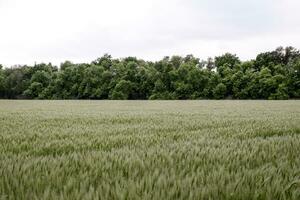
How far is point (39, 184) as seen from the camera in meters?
3.69

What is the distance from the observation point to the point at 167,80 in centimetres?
9825

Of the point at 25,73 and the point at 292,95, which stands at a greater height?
the point at 25,73

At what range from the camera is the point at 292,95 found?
83125mm

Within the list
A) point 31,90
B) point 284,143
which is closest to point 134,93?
point 31,90

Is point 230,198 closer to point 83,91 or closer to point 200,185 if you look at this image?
point 200,185

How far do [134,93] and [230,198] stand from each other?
312ft

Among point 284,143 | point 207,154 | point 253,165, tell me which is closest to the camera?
point 253,165

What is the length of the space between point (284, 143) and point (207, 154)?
8.22 ft

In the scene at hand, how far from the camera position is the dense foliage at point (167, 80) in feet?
284

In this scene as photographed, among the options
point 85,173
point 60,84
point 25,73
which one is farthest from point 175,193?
point 25,73

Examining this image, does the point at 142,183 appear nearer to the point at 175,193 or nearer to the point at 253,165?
the point at 175,193

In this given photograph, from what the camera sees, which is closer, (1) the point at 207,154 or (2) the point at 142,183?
(2) the point at 142,183

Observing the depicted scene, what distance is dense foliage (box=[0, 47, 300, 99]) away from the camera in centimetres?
8650

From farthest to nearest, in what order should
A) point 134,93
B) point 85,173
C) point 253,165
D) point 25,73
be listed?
point 25,73 < point 134,93 < point 253,165 < point 85,173
